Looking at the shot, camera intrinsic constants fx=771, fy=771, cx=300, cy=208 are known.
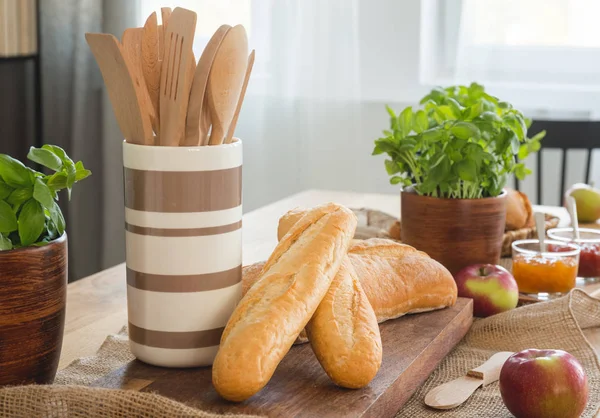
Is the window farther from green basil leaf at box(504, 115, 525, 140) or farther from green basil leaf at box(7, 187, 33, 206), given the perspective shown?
green basil leaf at box(7, 187, 33, 206)

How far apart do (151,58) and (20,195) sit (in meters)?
0.17

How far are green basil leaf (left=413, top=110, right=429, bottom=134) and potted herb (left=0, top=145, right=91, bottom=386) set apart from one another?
2.17 feet

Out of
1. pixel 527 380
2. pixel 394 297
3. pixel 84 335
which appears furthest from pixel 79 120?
pixel 527 380

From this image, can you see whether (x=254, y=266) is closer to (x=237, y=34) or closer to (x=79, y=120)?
(x=237, y=34)

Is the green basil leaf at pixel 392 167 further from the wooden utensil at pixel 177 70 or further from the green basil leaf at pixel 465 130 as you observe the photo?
the wooden utensil at pixel 177 70

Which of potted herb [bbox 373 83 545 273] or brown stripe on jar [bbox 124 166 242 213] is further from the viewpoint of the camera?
potted herb [bbox 373 83 545 273]

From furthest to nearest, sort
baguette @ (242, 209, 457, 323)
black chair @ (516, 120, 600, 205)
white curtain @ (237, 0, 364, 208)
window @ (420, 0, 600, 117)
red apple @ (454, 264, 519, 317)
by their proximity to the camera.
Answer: white curtain @ (237, 0, 364, 208)
window @ (420, 0, 600, 117)
black chair @ (516, 120, 600, 205)
red apple @ (454, 264, 519, 317)
baguette @ (242, 209, 457, 323)

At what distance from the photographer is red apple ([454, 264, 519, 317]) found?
109 centimetres

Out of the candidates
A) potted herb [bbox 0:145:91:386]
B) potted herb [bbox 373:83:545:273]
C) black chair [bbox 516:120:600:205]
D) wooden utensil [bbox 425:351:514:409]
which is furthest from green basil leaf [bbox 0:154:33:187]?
black chair [bbox 516:120:600:205]

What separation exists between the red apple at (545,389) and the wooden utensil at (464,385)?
0.17ft

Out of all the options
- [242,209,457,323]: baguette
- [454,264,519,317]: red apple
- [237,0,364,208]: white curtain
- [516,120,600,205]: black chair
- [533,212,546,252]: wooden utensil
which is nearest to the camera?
[242,209,457,323]: baguette

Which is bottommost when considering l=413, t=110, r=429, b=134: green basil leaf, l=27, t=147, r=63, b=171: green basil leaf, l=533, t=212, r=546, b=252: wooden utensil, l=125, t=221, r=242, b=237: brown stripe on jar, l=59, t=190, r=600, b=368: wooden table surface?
l=59, t=190, r=600, b=368: wooden table surface

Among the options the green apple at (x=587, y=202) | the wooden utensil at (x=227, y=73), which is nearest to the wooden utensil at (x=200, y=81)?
the wooden utensil at (x=227, y=73)

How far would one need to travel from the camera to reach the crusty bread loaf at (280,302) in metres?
0.66
